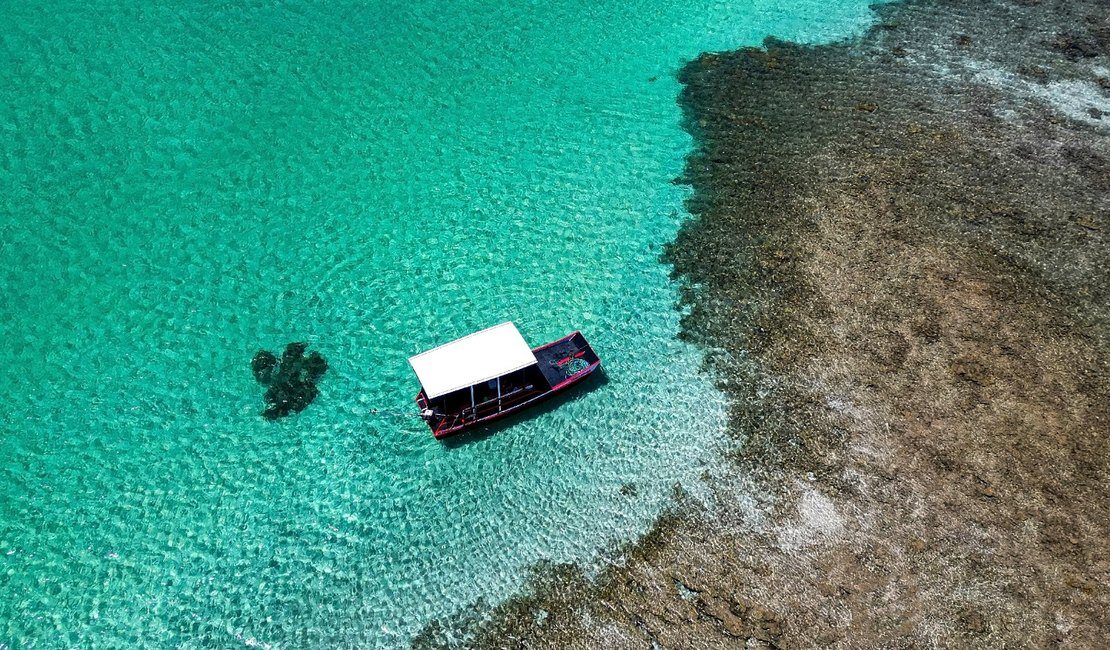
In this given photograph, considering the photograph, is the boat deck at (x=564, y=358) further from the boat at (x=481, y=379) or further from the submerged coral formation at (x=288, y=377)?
A: the submerged coral formation at (x=288, y=377)

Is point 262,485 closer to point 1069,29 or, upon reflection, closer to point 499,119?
point 499,119

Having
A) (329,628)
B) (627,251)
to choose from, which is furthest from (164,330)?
(627,251)

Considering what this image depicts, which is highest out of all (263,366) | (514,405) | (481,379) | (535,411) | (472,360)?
(472,360)

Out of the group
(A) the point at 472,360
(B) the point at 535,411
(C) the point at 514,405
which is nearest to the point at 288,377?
(A) the point at 472,360

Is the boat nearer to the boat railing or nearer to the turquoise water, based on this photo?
the boat railing

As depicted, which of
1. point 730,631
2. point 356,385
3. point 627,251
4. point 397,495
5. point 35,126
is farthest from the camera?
point 35,126

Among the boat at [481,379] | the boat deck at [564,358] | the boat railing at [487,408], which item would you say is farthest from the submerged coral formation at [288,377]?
the boat deck at [564,358]

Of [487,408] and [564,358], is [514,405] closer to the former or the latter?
[487,408]

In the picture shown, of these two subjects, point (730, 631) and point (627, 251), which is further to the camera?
point (627, 251)
